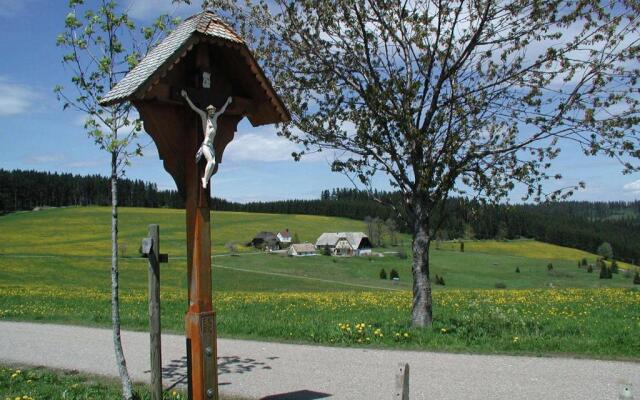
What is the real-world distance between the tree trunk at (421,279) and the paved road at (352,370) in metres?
2.23

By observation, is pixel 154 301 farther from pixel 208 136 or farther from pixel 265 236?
pixel 265 236

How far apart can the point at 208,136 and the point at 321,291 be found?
35279 mm

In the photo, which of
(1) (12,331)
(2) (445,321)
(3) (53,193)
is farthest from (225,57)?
(3) (53,193)

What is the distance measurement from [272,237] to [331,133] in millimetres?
83383

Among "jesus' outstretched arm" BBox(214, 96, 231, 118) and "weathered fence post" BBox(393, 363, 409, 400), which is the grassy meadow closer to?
"weathered fence post" BBox(393, 363, 409, 400)

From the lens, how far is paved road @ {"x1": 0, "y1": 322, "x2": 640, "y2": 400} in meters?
7.72

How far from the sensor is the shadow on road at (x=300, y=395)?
7492 mm

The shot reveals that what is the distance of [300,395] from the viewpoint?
7.65m

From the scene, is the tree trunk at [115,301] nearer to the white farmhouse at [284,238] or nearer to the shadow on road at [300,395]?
the shadow on road at [300,395]

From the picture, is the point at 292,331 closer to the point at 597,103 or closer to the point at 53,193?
the point at 597,103

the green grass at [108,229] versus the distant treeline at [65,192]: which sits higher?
the distant treeline at [65,192]

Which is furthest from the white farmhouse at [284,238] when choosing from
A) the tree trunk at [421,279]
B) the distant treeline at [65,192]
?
the tree trunk at [421,279]

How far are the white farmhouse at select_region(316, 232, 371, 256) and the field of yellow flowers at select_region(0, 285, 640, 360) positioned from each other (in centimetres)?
7563

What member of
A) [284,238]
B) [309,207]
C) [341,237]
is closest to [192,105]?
[341,237]
